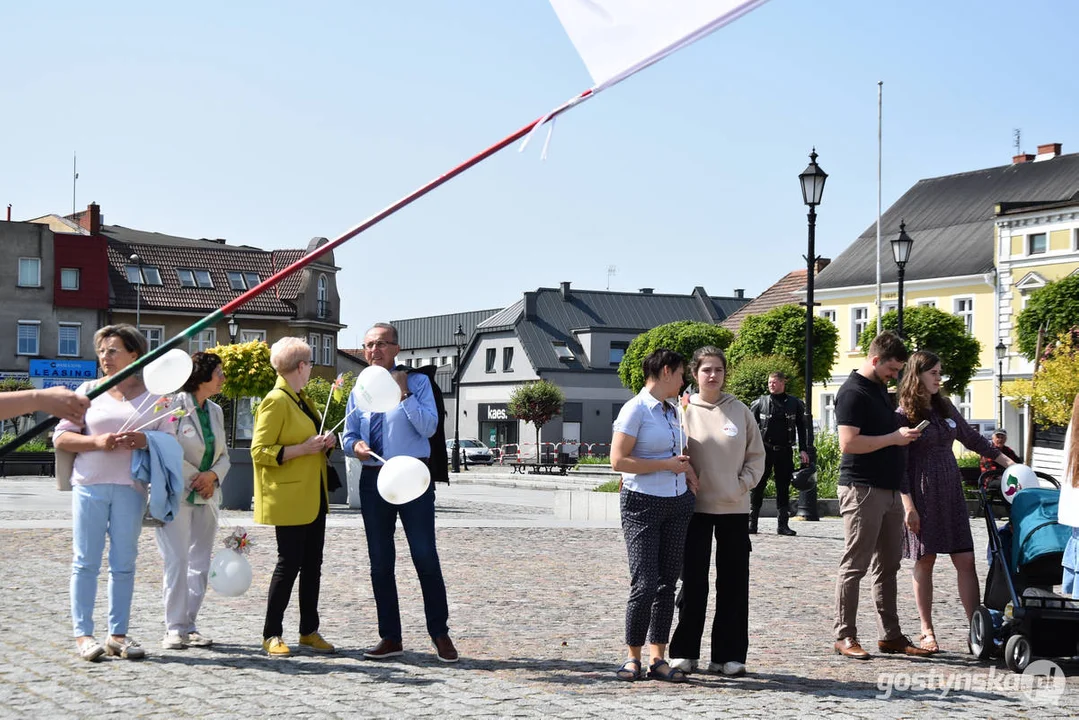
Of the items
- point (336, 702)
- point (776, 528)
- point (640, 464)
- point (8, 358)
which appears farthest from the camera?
point (8, 358)

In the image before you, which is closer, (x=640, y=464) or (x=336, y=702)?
(x=336, y=702)

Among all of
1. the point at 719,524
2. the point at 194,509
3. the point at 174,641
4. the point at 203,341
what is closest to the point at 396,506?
the point at 194,509

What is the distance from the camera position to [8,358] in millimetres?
65438

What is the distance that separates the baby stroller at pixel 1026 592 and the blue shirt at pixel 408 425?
11.1 ft

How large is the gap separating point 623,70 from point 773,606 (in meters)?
6.86

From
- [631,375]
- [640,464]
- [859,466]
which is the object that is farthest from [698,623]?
[631,375]

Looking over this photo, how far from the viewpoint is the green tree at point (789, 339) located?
175 feet

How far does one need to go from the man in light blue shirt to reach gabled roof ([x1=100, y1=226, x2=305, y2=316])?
205ft

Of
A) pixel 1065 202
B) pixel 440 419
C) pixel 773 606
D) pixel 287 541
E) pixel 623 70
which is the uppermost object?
pixel 1065 202

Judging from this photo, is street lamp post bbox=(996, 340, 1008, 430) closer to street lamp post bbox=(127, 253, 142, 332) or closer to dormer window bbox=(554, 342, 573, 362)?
dormer window bbox=(554, 342, 573, 362)

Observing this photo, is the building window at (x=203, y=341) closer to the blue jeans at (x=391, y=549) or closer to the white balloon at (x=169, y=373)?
the blue jeans at (x=391, y=549)

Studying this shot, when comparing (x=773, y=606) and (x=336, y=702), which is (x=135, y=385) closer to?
(x=336, y=702)

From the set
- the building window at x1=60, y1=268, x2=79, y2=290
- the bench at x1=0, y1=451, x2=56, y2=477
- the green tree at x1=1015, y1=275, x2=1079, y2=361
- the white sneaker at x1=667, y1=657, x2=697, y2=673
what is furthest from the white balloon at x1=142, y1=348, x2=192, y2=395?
the building window at x1=60, y1=268, x2=79, y2=290

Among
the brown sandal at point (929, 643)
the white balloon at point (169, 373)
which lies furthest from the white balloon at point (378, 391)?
the brown sandal at point (929, 643)
